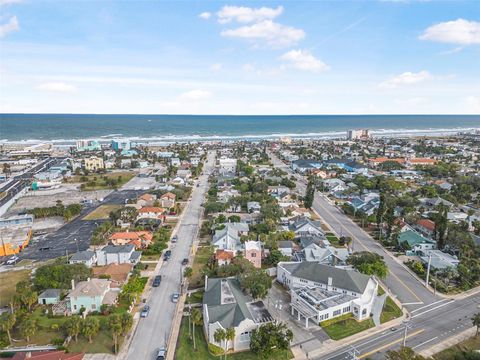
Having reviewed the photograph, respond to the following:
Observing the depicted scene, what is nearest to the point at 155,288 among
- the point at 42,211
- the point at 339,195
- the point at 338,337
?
the point at 338,337

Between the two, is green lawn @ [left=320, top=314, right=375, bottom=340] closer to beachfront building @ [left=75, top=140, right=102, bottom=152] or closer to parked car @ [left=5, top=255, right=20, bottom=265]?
parked car @ [left=5, top=255, right=20, bottom=265]

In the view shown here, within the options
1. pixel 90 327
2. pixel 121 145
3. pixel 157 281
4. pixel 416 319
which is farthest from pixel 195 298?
pixel 121 145

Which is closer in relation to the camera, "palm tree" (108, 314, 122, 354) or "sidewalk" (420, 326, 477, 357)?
"palm tree" (108, 314, 122, 354)

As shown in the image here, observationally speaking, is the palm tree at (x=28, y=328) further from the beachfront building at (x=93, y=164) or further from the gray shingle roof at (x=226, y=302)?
the beachfront building at (x=93, y=164)

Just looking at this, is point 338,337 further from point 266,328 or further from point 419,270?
point 419,270

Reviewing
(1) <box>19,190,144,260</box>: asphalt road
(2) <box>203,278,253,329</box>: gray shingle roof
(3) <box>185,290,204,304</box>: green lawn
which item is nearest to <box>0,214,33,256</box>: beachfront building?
(1) <box>19,190,144,260</box>: asphalt road

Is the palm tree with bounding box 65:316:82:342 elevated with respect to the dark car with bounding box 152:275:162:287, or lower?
elevated
